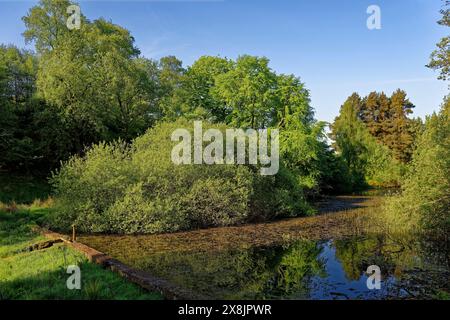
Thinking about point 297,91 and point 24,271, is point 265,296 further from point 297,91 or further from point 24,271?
point 297,91

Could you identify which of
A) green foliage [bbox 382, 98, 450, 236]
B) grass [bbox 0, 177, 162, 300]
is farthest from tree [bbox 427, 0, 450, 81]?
grass [bbox 0, 177, 162, 300]

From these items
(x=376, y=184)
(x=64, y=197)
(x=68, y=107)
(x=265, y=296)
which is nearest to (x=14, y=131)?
(x=68, y=107)

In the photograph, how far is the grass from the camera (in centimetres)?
775

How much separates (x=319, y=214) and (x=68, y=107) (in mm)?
19125

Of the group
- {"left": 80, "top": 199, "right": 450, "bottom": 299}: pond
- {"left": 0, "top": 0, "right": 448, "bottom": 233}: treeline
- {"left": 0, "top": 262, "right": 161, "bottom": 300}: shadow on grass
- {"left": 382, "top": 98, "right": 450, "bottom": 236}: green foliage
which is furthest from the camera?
{"left": 0, "top": 0, "right": 448, "bottom": 233}: treeline

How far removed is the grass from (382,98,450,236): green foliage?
1062 cm

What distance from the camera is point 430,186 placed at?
45.8 ft

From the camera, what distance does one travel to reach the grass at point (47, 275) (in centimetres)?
775

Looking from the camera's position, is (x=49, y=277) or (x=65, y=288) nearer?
(x=65, y=288)

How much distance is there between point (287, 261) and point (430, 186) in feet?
21.1

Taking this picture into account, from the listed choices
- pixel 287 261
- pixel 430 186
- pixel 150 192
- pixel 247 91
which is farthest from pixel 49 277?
pixel 247 91

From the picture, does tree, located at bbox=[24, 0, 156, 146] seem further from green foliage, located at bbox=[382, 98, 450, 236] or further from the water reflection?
green foliage, located at bbox=[382, 98, 450, 236]

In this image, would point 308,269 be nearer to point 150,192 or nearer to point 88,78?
point 150,192

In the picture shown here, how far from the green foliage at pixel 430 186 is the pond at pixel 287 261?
76cm
